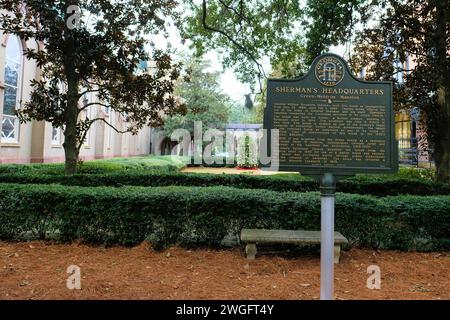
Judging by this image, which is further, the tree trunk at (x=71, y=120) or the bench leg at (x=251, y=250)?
the tree trunk at (x=71, y=120)

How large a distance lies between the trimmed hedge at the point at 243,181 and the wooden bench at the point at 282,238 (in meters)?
4.76

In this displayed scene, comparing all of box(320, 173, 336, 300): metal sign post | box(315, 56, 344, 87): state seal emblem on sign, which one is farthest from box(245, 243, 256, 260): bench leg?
box(315, 56, 344, 87): state seal emblem on sign

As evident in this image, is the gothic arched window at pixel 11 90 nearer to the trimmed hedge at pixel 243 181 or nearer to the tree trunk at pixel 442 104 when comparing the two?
the trimmed hedge at pixel 243 181

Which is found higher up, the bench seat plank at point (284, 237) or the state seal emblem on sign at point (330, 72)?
the state seal emblem on sign at point (330, 72)

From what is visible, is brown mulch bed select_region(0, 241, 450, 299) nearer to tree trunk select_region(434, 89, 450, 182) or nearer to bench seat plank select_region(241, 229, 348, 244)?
bench seat plank select_region(241, 229, 348, 244)

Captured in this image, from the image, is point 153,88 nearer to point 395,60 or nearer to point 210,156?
point 395,60

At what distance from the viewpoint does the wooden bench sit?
517 cm

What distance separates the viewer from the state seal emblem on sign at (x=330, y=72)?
12.4ft

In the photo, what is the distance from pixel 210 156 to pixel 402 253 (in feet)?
117

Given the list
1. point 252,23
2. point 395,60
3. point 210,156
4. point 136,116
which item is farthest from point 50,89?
point 210,156

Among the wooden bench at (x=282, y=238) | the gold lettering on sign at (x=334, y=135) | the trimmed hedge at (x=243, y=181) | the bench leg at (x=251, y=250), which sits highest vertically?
the gold lettering on sign at (x=334, y=135)

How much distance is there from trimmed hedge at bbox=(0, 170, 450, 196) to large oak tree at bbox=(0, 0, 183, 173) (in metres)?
0.96

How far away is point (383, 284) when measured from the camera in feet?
14.6

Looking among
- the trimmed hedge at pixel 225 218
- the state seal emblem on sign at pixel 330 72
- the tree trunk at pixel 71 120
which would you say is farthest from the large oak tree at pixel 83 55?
the state seal emblem on sign at pixel 330 72
